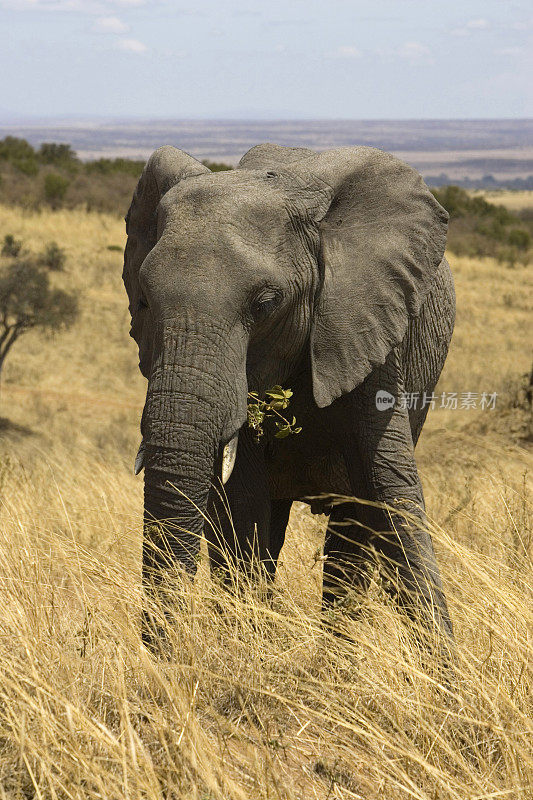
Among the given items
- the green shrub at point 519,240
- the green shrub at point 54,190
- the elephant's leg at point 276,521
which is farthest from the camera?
the green shrub at point 519,240

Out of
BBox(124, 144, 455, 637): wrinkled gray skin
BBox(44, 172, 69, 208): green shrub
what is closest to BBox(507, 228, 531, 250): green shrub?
BBox(44, 172, 69, 208): green shrub

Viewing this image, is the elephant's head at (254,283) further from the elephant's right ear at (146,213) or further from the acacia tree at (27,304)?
the acacia tree at (27,304)

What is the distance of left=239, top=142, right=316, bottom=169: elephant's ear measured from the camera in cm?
414

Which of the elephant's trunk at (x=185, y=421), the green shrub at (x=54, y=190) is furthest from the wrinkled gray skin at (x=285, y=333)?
the green shrub at (x=54, y=190)

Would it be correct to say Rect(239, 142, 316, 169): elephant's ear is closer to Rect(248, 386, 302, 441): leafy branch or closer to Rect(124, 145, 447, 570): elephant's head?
Rect(124, 145, 447, 570): elephant's head

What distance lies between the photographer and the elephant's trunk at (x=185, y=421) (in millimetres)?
3332

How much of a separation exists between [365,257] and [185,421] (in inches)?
47.5

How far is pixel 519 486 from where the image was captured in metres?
7.13

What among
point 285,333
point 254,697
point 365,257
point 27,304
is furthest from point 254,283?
point 27,304

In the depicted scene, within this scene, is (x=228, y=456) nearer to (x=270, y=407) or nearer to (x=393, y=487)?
(x=270, y=407)

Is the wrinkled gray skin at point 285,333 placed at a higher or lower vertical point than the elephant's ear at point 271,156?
lower

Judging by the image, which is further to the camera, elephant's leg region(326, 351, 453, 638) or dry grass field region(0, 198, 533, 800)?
elephant's leg region(326, 351, 453, 638)

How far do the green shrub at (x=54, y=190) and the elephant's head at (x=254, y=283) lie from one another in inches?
1262

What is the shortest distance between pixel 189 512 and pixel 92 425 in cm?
1294
